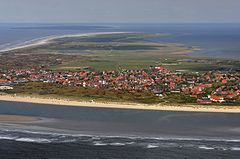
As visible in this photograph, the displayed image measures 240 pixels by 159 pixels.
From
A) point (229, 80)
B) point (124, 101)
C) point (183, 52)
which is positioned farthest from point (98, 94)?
point (183, 52)

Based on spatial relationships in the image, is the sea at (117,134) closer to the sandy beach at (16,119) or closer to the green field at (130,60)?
the sandy beach at (16,119)

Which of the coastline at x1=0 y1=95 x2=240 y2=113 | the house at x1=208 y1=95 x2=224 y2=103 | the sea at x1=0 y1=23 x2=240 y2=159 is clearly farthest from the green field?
the sea at x1=0 y1=23 x2=240 y2=159

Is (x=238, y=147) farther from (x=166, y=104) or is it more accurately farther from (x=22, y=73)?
(x=22, y=73)

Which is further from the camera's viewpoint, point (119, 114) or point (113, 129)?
A: point (119, 114)

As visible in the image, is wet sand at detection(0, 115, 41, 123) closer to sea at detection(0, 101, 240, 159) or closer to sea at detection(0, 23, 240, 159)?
sea at detection(0, 23, 240, 159)

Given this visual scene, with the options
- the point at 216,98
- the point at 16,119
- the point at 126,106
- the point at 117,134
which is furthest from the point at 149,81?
the point at 117,134

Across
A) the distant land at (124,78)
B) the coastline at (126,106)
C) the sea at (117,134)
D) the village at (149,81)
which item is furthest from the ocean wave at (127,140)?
the village at (149,81)
